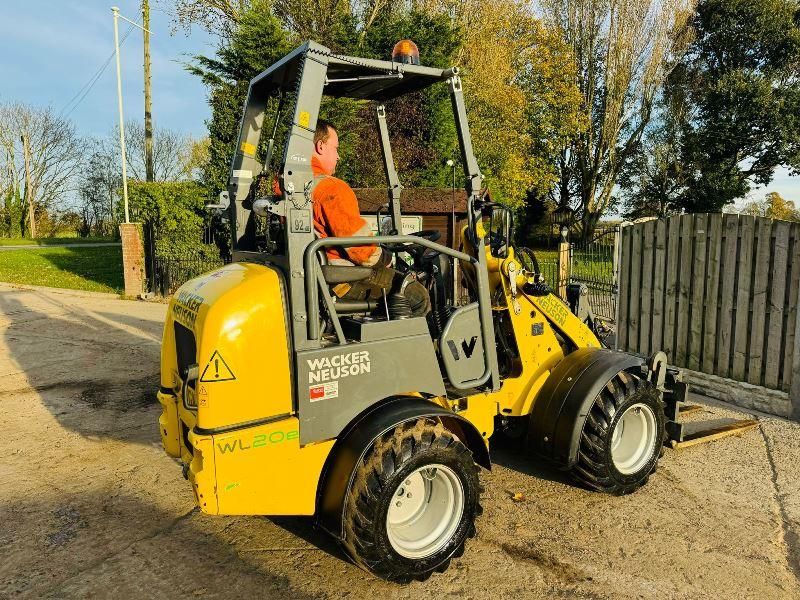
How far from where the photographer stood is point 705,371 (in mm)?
6723

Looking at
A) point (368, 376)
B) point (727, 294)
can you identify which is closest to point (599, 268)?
point (727, 294)

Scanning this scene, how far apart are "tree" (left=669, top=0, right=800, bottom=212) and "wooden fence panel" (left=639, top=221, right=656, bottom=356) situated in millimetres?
23388

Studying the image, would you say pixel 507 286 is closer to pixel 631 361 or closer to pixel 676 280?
pixel 631 361

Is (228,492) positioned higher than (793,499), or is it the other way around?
(228,492)

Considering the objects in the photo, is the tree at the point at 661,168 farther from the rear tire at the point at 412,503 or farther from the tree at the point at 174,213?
the rear tire at the point at 412,503

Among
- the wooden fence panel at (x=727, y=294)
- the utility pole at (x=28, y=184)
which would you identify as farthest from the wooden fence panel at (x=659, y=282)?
the utility pole at (x=28, y=184)

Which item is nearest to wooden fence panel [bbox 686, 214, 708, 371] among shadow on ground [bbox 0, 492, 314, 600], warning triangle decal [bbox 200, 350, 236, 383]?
shadow on ground [bbox 0, 492, 314, 600]

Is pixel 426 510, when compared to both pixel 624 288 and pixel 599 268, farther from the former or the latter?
pixel 599 268

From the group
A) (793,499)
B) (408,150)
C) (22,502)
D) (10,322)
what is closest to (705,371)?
(793,499)

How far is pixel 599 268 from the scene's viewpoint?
1053 cm

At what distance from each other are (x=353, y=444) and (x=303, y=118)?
168 centimetres

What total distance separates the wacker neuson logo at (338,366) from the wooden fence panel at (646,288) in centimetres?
546

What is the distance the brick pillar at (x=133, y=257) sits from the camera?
14.0m

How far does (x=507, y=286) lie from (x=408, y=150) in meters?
10.5
